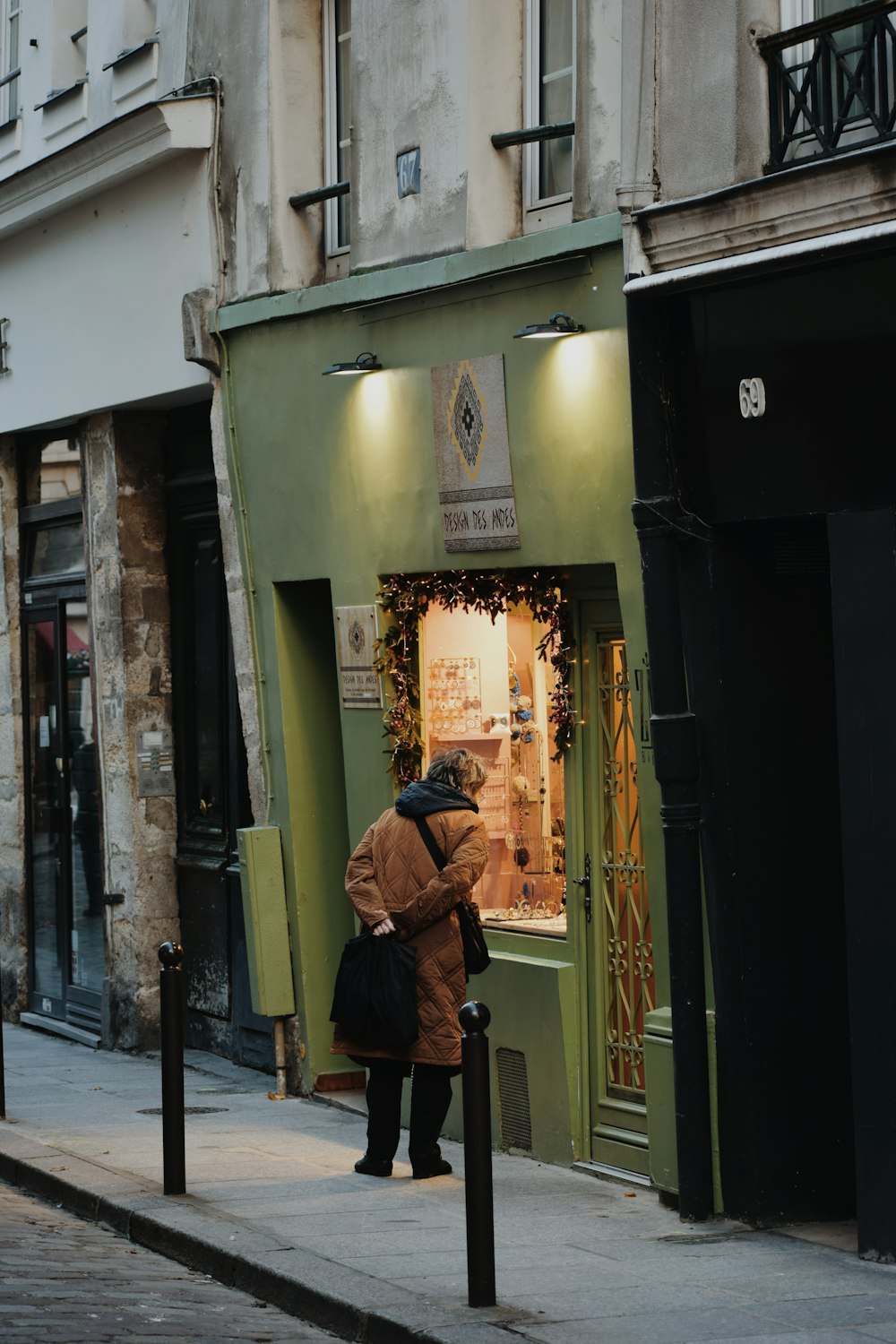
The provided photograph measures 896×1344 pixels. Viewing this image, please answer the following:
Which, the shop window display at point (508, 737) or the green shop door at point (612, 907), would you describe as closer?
the green shop door at point (612, 907)

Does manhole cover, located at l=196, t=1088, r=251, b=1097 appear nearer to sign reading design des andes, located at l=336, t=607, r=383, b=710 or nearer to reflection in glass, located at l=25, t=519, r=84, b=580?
sign reading design des andes, located at l=336, t=607, r=383, b=710

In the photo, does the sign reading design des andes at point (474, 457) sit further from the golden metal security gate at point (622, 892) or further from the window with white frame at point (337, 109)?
the window with white frame at point (337, 109)

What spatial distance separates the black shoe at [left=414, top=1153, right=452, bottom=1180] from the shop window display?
1162 millimetres

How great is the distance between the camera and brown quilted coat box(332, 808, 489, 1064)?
9289mm

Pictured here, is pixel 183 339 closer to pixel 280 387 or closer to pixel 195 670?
pixel 280 387

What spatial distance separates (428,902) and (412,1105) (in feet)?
3.01

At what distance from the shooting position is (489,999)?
1031cm

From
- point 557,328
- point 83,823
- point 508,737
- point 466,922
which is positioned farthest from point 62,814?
point 557,328

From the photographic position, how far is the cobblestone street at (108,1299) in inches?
279

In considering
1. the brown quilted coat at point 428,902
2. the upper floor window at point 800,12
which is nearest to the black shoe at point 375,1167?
the brown quilted coat at point 428,902

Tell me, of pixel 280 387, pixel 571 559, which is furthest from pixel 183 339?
pixel 571 559

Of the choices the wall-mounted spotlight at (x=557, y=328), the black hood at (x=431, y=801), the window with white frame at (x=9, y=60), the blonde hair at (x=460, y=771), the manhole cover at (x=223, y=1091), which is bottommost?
the manhole cover at (x=223, y=1091)

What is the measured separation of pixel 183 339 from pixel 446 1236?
5.91 meters

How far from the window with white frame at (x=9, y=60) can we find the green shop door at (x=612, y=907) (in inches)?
294
